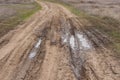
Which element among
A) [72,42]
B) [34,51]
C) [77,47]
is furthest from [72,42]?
[34,51]

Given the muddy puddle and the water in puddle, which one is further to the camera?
the water in puddle

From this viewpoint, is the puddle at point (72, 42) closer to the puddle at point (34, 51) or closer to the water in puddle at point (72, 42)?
the water in puddle at point (72, 42)

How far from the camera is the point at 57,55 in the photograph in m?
11.7

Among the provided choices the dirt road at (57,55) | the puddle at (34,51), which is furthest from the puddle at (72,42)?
the puddle at (34,51)

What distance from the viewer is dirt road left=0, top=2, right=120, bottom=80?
945cm

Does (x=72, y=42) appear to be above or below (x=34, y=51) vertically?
below

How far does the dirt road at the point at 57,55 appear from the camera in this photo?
9.45 metres

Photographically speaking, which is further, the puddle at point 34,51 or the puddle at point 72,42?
the puddle at point 72,42

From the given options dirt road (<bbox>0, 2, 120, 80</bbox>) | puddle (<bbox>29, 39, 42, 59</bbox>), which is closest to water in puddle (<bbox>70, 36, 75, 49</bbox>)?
dirt road (<bbox>0, 2, 120, 80</bbox>)

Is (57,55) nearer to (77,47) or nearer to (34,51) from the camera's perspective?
(34,51)

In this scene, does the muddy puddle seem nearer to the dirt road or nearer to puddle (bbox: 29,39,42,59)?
the dirt road

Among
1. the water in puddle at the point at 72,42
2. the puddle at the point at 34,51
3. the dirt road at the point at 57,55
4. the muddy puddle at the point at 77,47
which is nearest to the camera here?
the dirt road at the point at 57,55

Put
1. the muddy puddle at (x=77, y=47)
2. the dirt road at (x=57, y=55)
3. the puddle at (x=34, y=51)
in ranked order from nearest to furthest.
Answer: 1. the dirt road at (x=57, y=55)
2. the muddy puddle at (x=77, y=47)
3. the puddle at (x=34, y=51)

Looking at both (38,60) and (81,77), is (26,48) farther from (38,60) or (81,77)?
(81,77)
